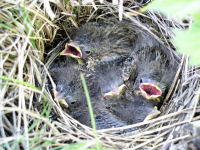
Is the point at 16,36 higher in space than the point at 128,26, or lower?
lower

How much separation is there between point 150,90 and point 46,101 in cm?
68

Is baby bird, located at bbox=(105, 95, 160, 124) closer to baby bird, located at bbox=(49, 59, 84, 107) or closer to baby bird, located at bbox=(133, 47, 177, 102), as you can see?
baby bird, located at bbox=(133, 47, 177, 102)

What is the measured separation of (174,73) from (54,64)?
87 cm

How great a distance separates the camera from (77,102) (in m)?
1.68

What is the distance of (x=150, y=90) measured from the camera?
1678 mm

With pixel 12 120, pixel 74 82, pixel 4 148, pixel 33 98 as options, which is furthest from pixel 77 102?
pixel 4 148

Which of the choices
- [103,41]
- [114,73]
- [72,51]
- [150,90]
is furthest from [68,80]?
[150,90]

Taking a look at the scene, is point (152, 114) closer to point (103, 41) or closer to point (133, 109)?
point (133, 109)

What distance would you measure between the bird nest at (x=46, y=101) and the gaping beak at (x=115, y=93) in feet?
0.81

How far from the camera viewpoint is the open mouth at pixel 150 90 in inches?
64.0

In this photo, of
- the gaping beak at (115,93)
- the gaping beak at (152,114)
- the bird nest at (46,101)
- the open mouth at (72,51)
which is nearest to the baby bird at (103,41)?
the open mouth at (72,51)

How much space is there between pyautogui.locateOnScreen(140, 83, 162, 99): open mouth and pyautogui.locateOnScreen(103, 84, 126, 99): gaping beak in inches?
5.3

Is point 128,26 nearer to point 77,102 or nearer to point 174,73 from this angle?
point 174,73

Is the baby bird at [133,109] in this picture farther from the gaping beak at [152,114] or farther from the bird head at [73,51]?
the bird head at [73,51]
